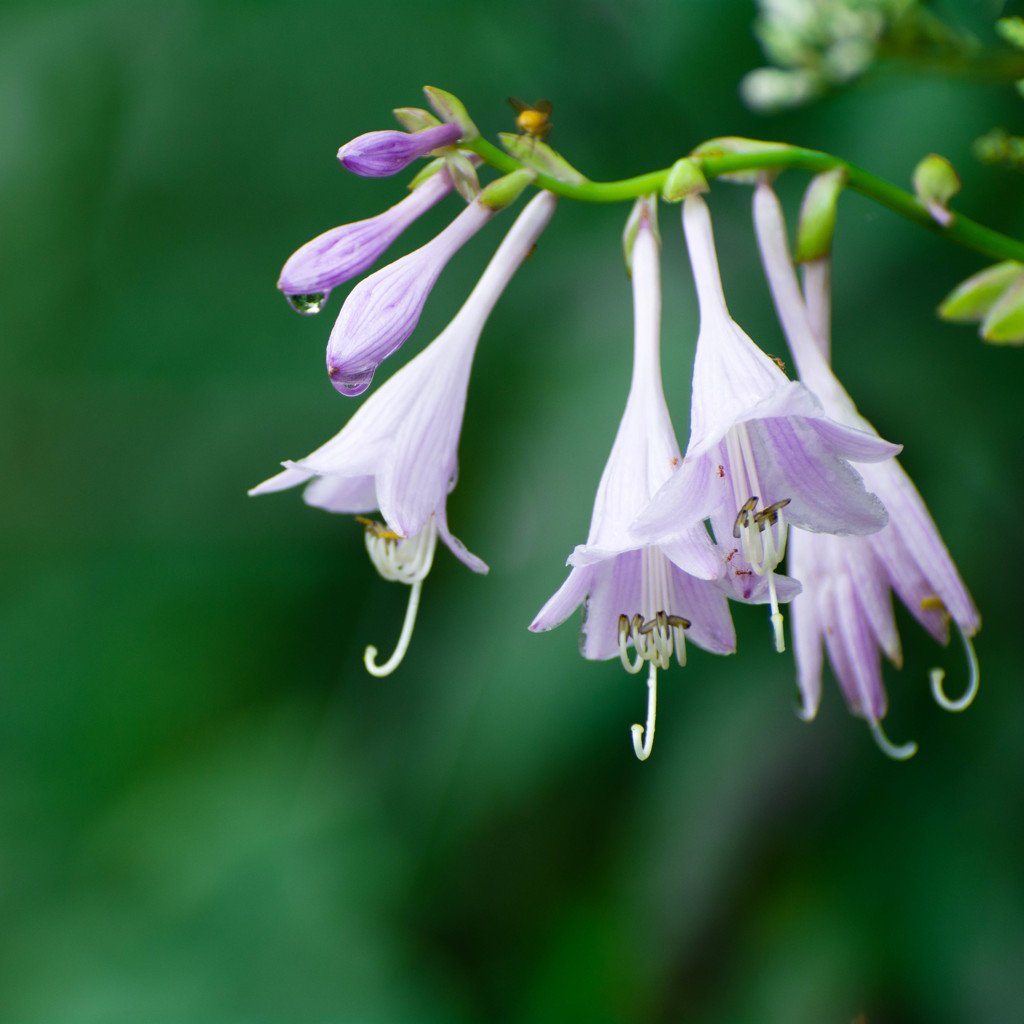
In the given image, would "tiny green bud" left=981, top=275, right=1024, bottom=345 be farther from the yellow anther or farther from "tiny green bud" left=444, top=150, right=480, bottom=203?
"tiny green bud" left=444, top=150, right=480, bottom=203

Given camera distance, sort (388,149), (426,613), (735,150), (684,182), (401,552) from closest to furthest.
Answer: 1. (388,149)
2. (684,182)
3. (735,150)
4. (401,552)
5. (426,613)

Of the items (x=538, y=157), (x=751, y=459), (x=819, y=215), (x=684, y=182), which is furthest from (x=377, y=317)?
(x=819, y=215)

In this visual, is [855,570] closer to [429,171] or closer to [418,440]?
[418,440]

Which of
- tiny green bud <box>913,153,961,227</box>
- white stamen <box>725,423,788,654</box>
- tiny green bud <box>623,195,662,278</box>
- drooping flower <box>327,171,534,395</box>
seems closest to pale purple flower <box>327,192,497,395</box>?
drooping flower <box>327,171,534,395</box>

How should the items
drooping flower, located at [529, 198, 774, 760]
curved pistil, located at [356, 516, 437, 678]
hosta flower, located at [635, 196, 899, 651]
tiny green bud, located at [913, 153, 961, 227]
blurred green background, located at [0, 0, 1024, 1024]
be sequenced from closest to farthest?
hosta flower, located at [635, 196, 899, 651], drooping flower, located at [529, 198, 774, 760], tiny green bud, located at [913, 153, 961, 227], curved pistil, located at [356, 516, 437, 678], blurred green background, located at [0, 0, 1024, 1024]

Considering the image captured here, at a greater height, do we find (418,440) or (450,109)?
(450,109)

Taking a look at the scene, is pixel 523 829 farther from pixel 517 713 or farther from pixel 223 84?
pixel 223 84

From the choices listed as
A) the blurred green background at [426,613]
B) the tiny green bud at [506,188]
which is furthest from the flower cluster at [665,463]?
the blurred green background at [426,613]
